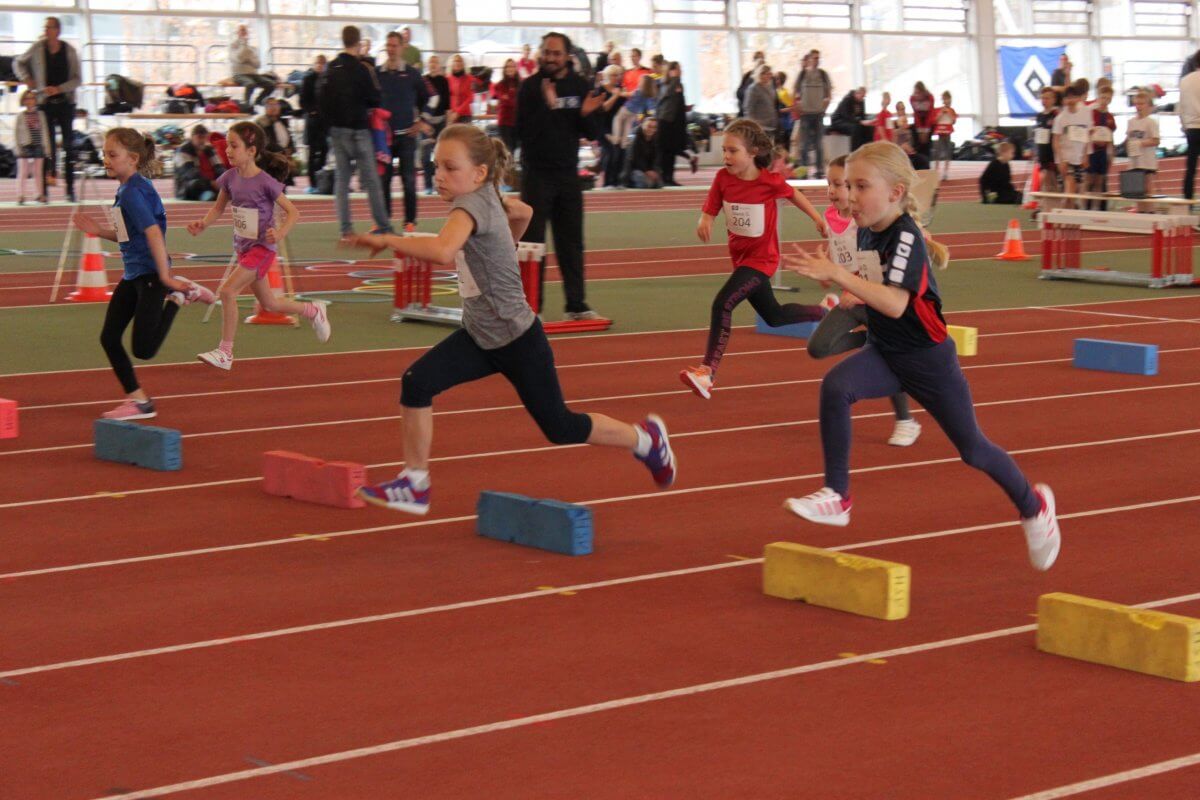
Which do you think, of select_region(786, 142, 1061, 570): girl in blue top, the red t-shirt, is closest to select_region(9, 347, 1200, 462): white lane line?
the red t-shirt

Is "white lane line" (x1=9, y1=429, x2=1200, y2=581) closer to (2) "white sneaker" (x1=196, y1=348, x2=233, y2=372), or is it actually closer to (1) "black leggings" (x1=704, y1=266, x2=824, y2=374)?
(1) "black leggings" (x1=704, y1=266, x2=824, y2=374)

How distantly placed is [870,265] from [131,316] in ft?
15.0

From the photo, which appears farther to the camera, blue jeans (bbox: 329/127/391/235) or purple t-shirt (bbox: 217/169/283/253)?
blue jeans (bbox: 329/127/391/235)

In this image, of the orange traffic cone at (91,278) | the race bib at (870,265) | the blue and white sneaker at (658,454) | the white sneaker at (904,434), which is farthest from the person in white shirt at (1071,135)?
the race bib at (870,265)

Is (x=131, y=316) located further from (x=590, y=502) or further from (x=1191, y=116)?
(x=1191, y=116)

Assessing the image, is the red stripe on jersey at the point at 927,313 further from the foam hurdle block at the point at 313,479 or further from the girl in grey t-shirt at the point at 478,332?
the foam hurdle block at the point at 313,479

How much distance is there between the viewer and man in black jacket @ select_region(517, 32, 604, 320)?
11.8 meters

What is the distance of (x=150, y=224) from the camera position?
332 inches

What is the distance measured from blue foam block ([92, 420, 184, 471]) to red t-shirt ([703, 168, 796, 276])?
3569 mm

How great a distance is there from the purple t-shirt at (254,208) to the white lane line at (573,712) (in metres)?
6.51

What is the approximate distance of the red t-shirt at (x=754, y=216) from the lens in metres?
9.48

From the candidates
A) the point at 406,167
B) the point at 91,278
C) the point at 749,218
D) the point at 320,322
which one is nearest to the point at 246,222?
the point at 320,322

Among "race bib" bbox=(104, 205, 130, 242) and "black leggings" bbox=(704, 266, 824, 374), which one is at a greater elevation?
"race bib" bbox=(104, 205, 130, 242)

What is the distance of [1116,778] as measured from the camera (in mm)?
3750
